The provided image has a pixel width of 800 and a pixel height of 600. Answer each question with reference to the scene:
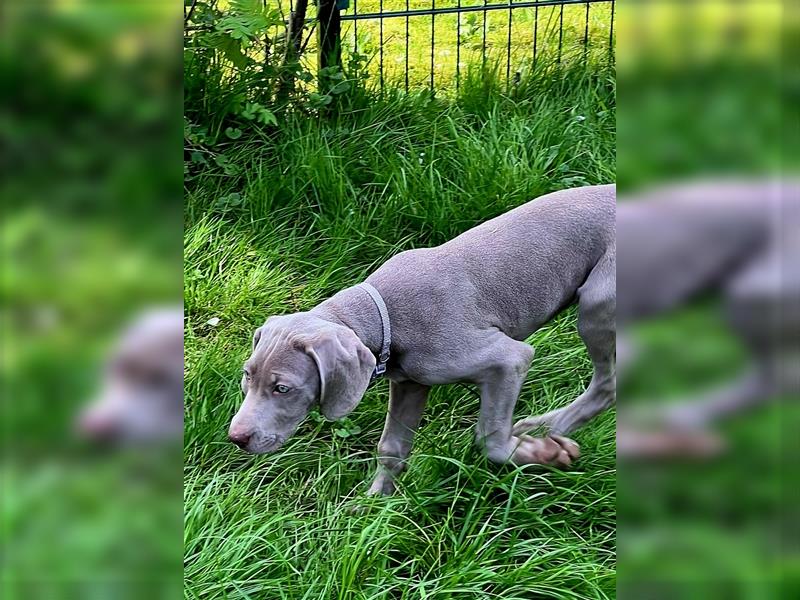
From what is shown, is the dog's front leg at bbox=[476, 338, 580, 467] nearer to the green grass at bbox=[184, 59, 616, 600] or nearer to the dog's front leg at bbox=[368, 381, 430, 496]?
the green grass at bbox=[184, 59, 616, 600]

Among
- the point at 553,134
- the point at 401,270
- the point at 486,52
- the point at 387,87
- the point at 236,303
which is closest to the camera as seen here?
the point at 401,270

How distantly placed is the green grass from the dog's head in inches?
12.3

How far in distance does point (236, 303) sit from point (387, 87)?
2.05 metres

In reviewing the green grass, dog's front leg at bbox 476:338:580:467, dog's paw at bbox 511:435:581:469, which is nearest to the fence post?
the green grass

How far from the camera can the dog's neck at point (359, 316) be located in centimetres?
297

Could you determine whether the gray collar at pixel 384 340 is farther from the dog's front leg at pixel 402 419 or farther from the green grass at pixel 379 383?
the green grass at pixel 379 383

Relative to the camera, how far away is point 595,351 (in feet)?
10.6
